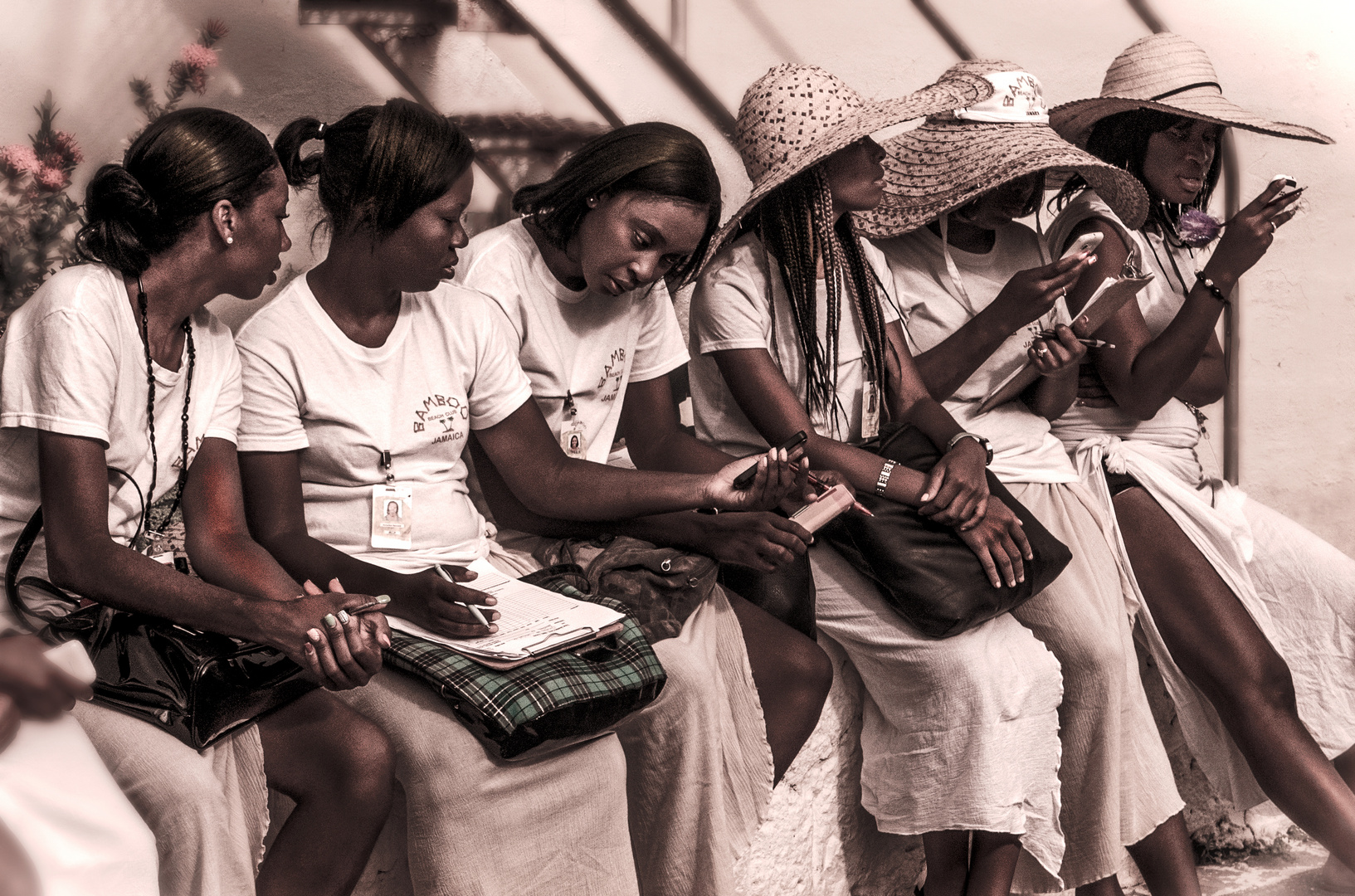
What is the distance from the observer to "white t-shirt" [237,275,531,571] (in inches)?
92.1

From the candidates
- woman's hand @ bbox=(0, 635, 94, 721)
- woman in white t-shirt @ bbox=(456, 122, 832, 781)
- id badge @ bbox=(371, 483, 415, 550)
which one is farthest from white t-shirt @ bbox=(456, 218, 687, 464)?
woman's hand @ bbox=(0, 635, 94, 721)

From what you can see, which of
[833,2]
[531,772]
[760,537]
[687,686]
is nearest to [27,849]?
[531,772]

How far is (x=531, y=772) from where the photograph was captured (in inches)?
81.3

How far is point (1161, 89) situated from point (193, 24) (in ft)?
8.34

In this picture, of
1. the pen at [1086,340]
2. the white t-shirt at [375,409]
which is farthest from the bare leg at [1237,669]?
the white t-shirt at [375,409]

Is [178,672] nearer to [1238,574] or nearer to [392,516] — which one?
[392,516]

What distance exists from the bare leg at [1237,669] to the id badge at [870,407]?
26.5 inches

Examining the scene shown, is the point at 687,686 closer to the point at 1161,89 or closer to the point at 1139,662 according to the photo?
the point at 1139,662

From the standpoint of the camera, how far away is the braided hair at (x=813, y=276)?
9.70 feet

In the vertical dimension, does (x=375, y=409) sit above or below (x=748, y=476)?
above

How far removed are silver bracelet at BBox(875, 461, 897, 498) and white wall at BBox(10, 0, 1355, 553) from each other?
128 centimetres

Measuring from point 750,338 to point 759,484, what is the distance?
47 centimetres

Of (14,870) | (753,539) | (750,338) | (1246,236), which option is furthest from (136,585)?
(1246,236)

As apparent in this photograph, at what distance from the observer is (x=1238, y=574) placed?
311 centimetres
